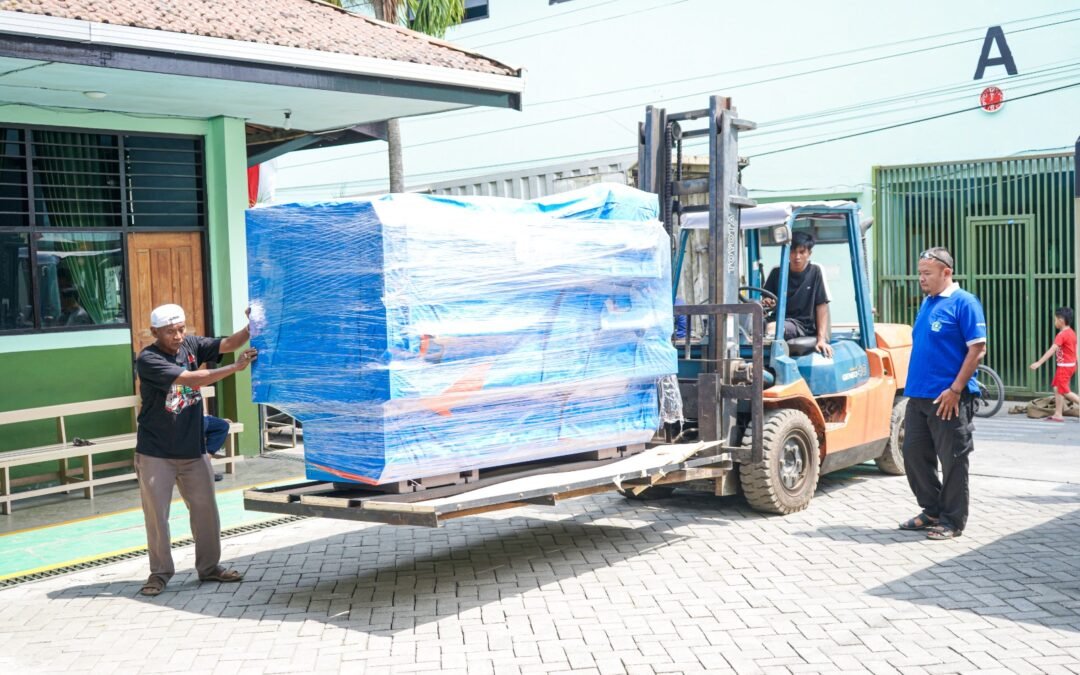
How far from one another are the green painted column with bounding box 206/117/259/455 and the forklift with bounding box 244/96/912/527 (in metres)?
4.44

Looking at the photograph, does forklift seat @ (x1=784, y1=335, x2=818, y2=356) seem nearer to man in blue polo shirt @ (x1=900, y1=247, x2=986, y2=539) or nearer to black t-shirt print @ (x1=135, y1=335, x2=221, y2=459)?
man in blue polo shirt @ (x1=900, y1=247, x2=986, y2=539)

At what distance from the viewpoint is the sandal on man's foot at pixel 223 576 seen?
706 centimetres

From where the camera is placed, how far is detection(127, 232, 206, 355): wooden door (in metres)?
10.9

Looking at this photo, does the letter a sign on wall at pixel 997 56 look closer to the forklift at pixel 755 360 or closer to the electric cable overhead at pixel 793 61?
the electric cable overhead at pixel 793 61

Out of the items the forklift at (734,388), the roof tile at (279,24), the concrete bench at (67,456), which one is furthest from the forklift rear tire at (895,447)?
the concrete bench at (67,456)

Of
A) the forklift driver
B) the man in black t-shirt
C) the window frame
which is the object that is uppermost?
the window frame

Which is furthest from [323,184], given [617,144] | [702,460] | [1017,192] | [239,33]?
[702,460]

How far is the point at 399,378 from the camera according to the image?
5.84m

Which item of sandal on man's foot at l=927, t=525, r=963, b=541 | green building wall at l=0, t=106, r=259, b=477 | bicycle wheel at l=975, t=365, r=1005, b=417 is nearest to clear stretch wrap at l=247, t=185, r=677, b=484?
sandal on man's foot at l=927, t=525, r=963, b=541

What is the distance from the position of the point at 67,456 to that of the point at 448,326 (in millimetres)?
5022

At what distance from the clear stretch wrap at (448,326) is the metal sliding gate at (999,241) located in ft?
34.3

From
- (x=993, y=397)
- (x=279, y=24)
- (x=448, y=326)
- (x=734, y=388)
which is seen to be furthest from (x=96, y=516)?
(x=993, y=397)

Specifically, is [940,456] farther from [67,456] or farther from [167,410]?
[67,456]

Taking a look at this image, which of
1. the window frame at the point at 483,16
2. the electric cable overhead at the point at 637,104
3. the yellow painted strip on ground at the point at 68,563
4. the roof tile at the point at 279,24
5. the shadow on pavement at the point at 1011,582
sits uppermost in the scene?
the window frame at the point at 483,16
